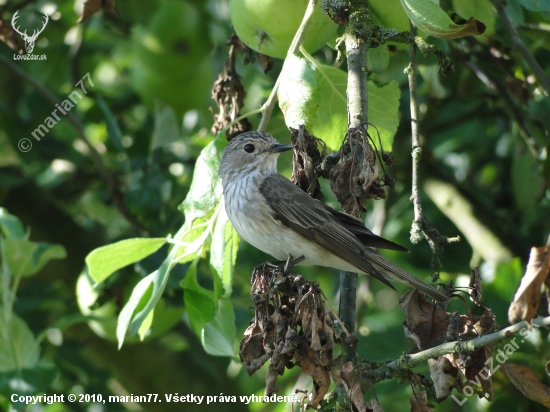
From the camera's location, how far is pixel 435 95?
4.86 meters

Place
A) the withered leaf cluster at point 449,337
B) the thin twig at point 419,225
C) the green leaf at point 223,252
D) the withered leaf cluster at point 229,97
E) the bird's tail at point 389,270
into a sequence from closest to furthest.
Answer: the withered leaf cluster at point 449,337 < the thin twig at point 419,225 < the green leaf at point 223,252 < the bird's tail at point 389,270 < the withered leaf cluster at point 229,97

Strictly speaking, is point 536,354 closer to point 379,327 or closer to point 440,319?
point 379,327

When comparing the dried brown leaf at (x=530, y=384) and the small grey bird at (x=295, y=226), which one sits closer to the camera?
the dried brown leaf at (x=530, y=384)

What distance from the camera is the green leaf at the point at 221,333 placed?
9.15 ft

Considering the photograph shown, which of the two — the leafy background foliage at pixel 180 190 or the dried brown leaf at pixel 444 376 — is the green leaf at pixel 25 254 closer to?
the leafy background foliage at pixel 180 190

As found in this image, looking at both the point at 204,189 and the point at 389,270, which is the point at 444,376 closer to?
the point at 389,270

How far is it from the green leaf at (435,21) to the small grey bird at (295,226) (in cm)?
79

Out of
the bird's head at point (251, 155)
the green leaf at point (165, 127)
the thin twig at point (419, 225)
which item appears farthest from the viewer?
the green leaf at point (165, 127)

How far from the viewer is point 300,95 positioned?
7.86ft

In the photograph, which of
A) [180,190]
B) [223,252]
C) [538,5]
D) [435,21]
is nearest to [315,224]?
[223,252]

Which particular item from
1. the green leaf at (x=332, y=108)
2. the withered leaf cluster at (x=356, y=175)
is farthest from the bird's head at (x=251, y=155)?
the withered leaf cluster at (x=356, y=175)

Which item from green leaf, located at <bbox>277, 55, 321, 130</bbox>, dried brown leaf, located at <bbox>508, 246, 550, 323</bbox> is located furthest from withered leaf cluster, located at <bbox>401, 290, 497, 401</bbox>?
green leaf, located at <bbox>277, 55, 321, 130</bbox>

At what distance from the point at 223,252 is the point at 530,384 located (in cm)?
121

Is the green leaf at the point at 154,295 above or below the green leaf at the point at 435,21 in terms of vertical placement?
below
